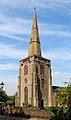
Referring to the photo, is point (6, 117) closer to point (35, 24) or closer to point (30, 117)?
point (30, 117)

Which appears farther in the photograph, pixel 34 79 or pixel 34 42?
pixel 34 42

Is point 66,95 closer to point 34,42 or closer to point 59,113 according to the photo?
point 59,113

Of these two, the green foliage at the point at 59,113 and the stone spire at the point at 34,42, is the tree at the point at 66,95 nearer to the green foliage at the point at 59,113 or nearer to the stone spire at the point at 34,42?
the green foliage at the point at 59,113

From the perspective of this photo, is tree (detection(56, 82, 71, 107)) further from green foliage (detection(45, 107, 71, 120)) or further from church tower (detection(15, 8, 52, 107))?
church tower (detection(15, 8, 52, 107))

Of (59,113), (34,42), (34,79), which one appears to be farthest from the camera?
(34,42)

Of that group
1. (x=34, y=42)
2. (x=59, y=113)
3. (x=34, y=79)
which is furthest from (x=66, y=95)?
(x=34, y=42)

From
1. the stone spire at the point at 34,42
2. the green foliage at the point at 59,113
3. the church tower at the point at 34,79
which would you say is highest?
the stone spire at the point at 34,42

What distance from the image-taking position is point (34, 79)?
9819 cm

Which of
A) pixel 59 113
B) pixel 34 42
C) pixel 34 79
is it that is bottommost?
pixel 59 113

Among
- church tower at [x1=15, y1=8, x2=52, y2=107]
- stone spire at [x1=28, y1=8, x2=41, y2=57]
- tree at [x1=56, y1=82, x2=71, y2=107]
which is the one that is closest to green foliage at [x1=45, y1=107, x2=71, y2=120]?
tree at [x1=56, y1=82, x2=71, y2=107]

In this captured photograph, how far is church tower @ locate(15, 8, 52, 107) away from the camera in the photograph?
9799 cm

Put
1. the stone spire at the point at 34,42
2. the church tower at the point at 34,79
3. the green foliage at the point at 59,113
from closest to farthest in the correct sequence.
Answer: the green foliage at the point at 59,113 → the church tower at the point at 34,79 → the stone spire at the point at 34,42

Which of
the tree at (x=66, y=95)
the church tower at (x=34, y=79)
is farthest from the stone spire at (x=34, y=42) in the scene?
the tree at (x=66, y=95)

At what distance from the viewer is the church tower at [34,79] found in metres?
98.0
